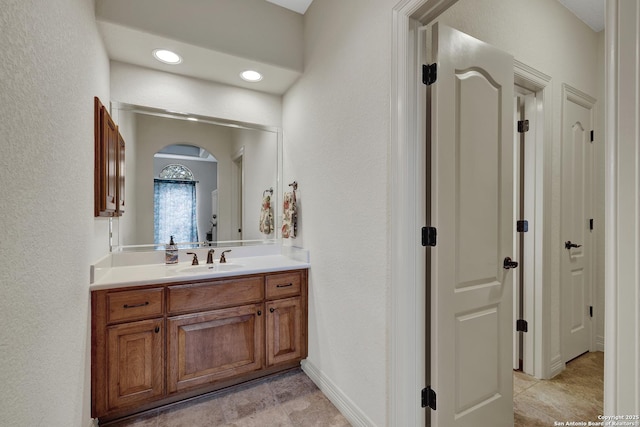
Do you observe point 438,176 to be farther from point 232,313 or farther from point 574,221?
point 574,221

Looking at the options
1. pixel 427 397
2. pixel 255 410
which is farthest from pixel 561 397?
pixel 255 410

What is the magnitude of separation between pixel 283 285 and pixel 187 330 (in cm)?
71

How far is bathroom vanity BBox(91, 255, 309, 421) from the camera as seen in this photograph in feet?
5.45

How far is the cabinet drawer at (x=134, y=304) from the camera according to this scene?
65.6 inches

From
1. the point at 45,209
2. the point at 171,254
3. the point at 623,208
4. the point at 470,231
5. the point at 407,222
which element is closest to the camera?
the point at 623,208

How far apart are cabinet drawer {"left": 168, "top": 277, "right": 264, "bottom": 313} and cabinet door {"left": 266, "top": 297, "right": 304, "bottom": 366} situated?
0.57 ft

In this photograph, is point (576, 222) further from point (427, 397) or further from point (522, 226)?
point (427, 397)

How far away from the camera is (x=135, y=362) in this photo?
173cm

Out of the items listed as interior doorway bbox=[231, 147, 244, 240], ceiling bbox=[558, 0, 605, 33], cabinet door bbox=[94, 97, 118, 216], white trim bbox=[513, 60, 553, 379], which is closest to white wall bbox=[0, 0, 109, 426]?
cabinet door bbox=[94, 97, 118, 216]

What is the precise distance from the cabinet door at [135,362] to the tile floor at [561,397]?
2.23 metres

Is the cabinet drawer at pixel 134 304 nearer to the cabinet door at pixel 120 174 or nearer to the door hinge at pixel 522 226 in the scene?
the cabinet door at pixel 120 174

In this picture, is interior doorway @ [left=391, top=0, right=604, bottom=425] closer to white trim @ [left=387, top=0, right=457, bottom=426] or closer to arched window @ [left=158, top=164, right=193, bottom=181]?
white trim @ [left=387, top=0, right=457, bottom=426]

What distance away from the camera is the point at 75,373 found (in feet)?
4.25

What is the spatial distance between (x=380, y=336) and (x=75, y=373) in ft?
4.81
